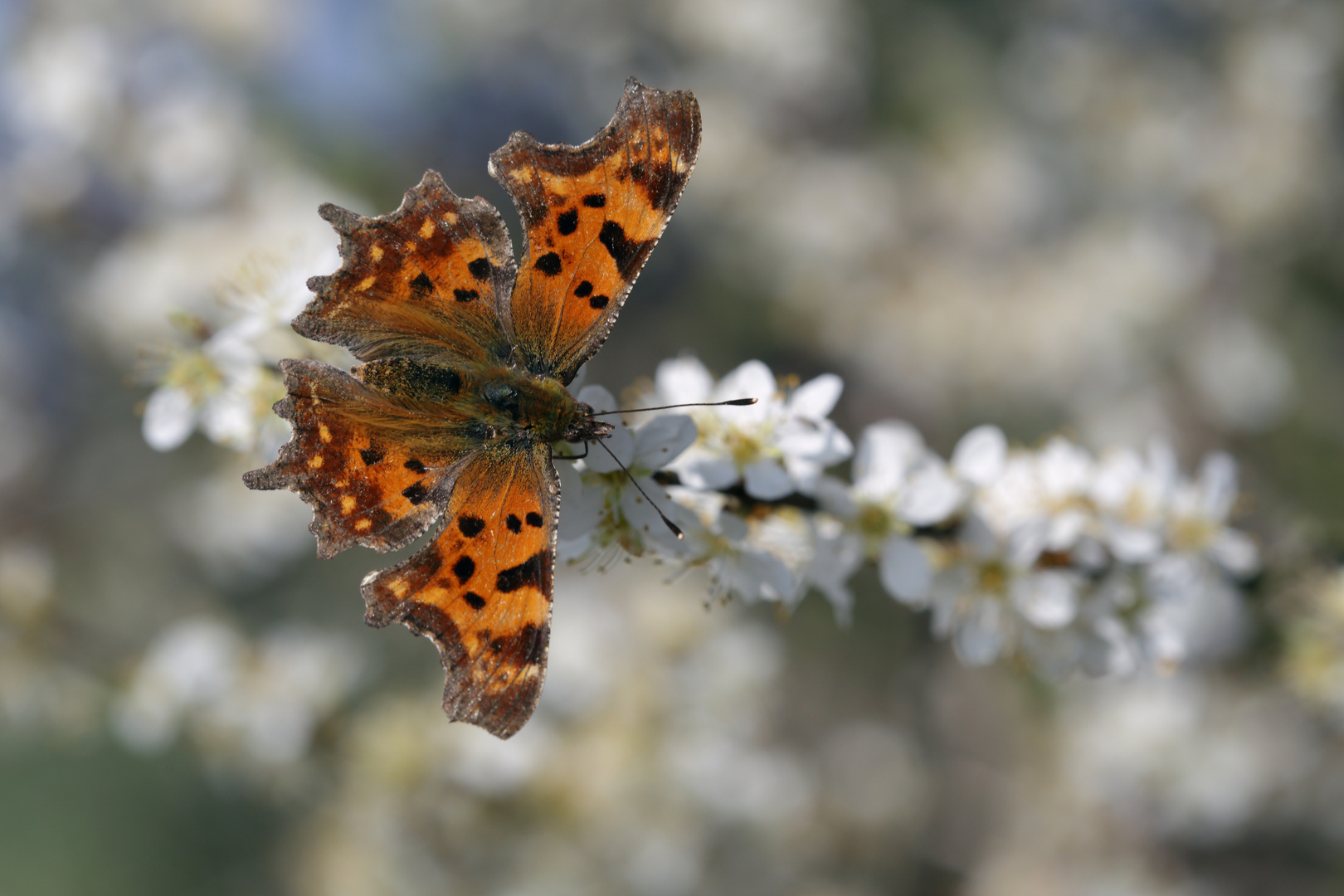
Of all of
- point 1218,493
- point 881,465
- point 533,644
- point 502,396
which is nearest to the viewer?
point 533,644

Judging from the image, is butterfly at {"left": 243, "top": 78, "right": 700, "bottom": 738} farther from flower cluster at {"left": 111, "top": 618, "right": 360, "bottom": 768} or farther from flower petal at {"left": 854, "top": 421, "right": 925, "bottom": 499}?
flower cluster at {"left": 111, "top": 618, "right": 360, "bottom": 768}

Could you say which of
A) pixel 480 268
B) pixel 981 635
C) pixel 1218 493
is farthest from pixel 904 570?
pixel 480 268

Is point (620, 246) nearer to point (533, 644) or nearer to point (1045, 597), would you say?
point (533, 644)

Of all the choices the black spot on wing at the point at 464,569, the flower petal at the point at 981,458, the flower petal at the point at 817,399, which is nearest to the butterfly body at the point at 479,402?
the black spot on wing at the point at 464,569

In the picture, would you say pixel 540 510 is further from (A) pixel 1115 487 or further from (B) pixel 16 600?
(B) pixel 16 600

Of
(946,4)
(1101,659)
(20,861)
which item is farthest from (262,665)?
(946,4)

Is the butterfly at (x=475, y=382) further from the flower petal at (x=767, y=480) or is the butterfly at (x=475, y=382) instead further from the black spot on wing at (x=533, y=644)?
the flower petal at (x=767, y=480)
